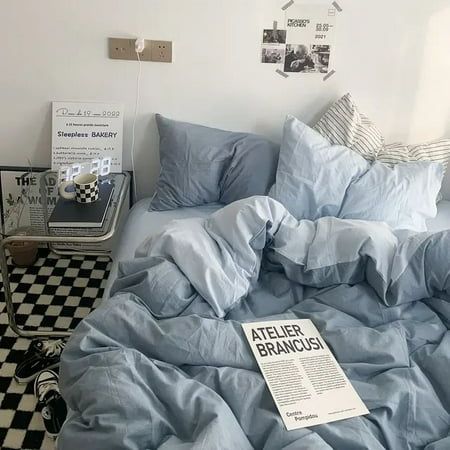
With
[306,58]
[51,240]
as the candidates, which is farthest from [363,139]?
[51,240]

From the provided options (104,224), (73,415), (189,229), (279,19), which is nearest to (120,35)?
(279,19)

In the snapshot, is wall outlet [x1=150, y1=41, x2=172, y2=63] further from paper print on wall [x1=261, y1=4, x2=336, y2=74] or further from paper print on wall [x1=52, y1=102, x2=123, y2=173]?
paper print on wall [x1=261, y1=4, x2=336, y2=74]

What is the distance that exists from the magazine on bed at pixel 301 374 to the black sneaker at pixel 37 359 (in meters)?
0.82

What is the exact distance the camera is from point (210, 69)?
208cm

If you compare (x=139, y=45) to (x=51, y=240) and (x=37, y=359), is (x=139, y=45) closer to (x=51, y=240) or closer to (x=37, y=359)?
(x=51, y=240)

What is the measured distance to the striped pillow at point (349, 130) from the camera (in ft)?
6.67

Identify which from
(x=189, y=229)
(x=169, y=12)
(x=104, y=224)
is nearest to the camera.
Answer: (x=189, y=229)

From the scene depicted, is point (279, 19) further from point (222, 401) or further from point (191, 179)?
point (222, 401)

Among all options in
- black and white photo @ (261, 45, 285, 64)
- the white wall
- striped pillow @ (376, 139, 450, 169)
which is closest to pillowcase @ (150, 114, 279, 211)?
the white wall

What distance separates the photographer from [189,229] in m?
1.57

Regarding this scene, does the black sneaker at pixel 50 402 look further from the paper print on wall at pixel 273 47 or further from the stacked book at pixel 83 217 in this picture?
the paper print on wall at pixel 273 47

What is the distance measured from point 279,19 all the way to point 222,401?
1409 millimetres

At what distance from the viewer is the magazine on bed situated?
3.87 ft

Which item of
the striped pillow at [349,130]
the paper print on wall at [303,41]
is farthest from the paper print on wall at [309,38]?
the striped pillow at [349,130]
